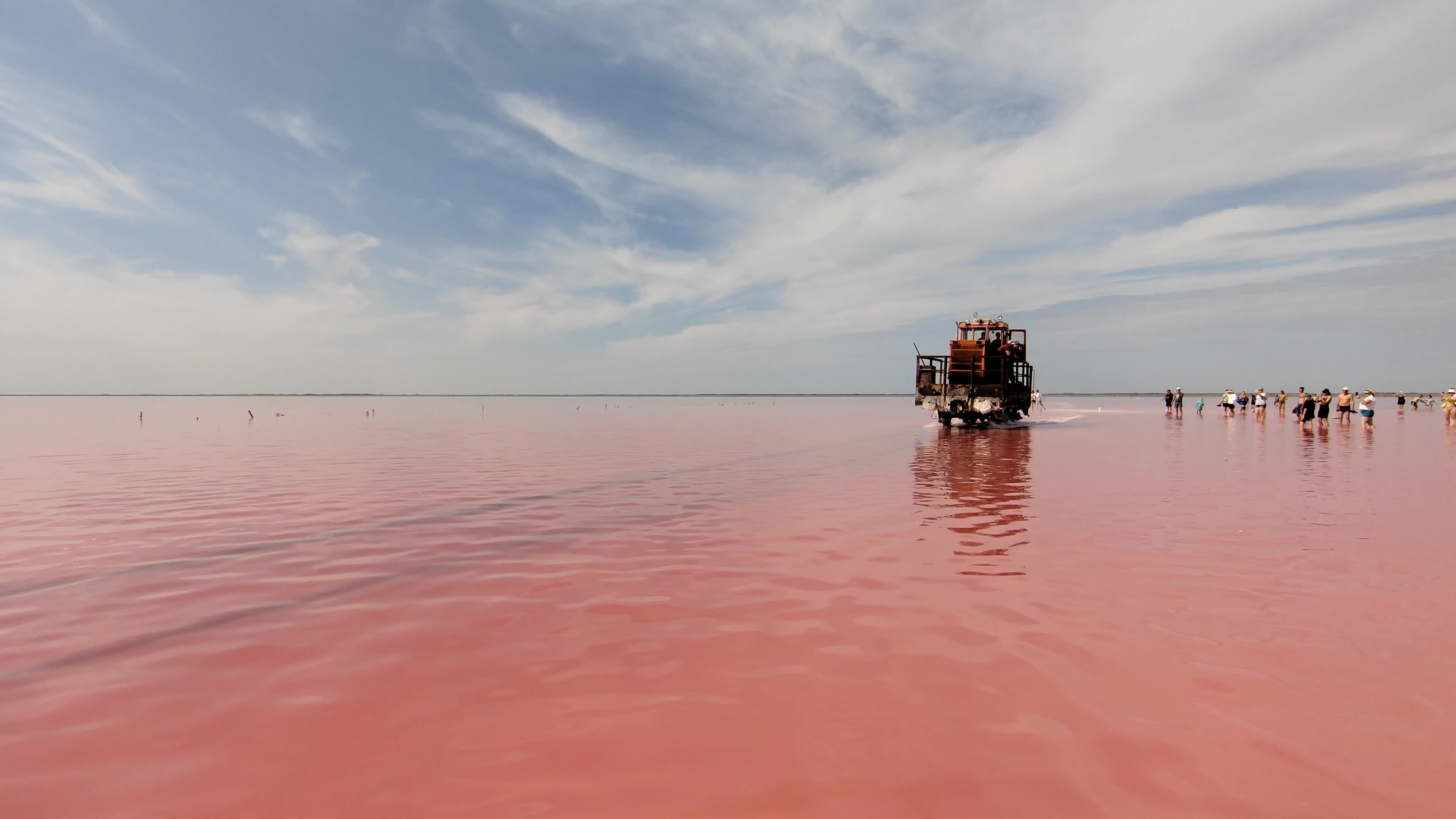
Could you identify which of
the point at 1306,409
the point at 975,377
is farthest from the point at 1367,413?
the point at 975,377

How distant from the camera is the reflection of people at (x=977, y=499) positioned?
8109 millimetres

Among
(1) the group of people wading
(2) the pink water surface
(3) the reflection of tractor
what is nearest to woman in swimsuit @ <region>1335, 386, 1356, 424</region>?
(1) the group of people wading

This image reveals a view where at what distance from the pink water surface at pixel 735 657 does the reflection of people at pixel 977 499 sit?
0.13 metres

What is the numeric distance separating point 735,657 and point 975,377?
31.2 m

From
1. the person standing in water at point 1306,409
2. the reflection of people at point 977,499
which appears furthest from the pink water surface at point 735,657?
the person standing in water at point 1306,409

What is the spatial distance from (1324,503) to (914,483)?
690cm

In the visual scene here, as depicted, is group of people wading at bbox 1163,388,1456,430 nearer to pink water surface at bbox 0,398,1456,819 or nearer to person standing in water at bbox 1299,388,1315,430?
person standing in water at bbox 1299,388,1315,430

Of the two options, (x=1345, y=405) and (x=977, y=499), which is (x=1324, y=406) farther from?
(x=977, y=499)

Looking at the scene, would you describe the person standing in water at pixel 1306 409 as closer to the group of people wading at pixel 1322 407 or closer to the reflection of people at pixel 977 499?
the group of people wading at pixel 1322 407

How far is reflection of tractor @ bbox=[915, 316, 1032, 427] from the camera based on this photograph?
108 ft

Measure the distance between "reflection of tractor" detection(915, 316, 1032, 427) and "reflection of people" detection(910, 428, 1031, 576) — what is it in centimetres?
887

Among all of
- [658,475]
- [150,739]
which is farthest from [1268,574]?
[658,475]

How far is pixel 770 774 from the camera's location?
3.41 metres

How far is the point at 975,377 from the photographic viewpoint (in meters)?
33.3
